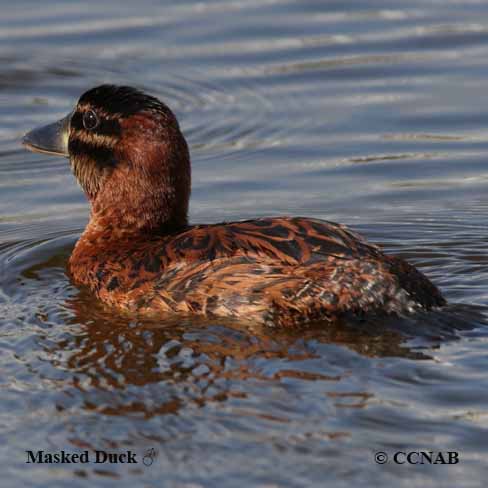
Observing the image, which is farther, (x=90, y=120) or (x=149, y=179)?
(x=90, y=120)

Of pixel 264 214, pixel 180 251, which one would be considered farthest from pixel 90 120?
pixel 264 214

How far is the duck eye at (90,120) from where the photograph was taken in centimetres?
880

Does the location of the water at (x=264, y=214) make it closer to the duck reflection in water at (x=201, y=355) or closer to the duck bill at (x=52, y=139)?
the duck reflection in water at (x=201, y=355)

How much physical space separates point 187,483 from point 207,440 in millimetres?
419

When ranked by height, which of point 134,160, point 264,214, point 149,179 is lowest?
point 264,214

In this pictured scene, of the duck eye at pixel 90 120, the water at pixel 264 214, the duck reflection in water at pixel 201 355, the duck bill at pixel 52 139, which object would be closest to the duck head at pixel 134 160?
the duck eye at pixel 90 120

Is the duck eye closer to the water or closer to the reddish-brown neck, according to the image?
the reddish-brown neck

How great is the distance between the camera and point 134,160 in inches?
338

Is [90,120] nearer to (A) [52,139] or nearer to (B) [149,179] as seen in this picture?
(A) [52,139]

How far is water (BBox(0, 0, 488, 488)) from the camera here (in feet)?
19.7

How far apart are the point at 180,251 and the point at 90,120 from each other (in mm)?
1536

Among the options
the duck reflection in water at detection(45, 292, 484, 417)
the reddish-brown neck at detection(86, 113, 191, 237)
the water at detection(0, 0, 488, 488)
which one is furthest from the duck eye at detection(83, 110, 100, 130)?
the duck reflection in water at detection(45, 292, 484, 417)

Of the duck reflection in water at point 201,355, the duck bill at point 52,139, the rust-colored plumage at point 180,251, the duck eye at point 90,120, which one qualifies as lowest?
the duck reflection in water at point 201,355

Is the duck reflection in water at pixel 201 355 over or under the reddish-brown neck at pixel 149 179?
under
